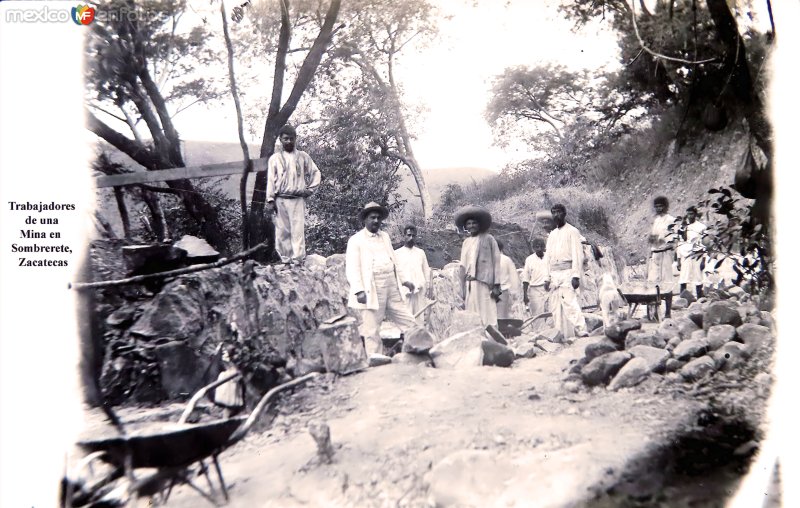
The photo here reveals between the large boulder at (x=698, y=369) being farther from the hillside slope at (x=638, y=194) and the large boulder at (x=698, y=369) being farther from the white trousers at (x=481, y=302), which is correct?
the white trousers at (x=481, y=302)

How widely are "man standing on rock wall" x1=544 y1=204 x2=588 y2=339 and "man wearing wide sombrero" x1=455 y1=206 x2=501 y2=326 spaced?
500 mm

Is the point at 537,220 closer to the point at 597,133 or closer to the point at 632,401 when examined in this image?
the point at 597,133

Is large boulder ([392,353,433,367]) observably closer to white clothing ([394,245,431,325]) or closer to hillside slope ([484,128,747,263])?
white clothing ([394,245,431,325])

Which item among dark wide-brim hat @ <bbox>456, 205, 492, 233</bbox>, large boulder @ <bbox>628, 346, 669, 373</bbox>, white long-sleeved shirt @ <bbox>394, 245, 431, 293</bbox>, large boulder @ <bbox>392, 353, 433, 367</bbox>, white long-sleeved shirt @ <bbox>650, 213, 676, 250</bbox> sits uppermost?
dark wide-brim hat @ <bbox>456, 205, 492, 233</bbox>

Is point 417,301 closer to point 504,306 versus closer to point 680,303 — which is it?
point 504,306

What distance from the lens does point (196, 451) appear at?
2219mm

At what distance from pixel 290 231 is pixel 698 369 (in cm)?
276

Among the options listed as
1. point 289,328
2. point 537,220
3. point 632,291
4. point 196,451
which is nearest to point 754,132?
point 632,291

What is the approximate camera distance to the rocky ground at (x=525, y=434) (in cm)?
234

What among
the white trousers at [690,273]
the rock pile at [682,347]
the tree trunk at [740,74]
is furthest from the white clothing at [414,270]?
the tree trunk at [740,74]

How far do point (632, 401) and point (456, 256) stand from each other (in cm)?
310

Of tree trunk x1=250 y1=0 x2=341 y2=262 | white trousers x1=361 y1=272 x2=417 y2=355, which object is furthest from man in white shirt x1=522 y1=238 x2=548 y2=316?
tree trunk x1=250 y1=0 x2=341 y2=262

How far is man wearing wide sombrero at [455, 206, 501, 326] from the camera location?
4.69 m

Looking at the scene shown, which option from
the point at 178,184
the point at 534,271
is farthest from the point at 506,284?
the point at 178,184
